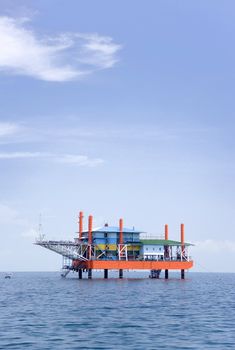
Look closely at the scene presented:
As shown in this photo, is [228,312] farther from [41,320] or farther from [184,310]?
[41,320]

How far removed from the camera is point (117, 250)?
136000mm

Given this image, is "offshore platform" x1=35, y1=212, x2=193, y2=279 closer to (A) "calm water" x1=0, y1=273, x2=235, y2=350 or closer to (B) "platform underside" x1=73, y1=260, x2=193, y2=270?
(B) "platform underside" x1=73, y1=260, x2=193, y2=270

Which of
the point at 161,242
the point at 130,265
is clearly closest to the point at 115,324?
the point at 130,265

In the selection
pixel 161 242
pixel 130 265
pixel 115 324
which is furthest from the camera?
pixel 161 242

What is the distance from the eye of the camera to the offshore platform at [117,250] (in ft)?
437

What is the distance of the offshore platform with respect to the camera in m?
133

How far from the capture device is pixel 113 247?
136125 millimetres

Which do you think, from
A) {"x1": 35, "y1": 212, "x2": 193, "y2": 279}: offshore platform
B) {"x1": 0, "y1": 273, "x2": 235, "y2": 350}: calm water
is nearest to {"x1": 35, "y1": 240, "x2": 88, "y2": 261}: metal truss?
{"x1": 35, "y1": 212, "x2": 193, "y2": 279}: offshore platform

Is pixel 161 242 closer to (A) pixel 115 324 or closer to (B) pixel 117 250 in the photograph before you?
(B) pixel 117 250

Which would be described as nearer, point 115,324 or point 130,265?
point 115,324

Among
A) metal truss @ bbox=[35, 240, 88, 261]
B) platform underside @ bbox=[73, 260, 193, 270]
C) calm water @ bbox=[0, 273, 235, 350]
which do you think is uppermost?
metal truss @ bbox=[35, 240, 88, 261]

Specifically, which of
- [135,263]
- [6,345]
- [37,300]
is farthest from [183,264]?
[6,345]

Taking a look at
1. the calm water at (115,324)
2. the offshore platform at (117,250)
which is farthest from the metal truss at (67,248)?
the calm water at (115,324)

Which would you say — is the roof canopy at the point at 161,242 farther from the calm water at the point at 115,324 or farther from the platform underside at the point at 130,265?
the calm water at the point at 115,324
